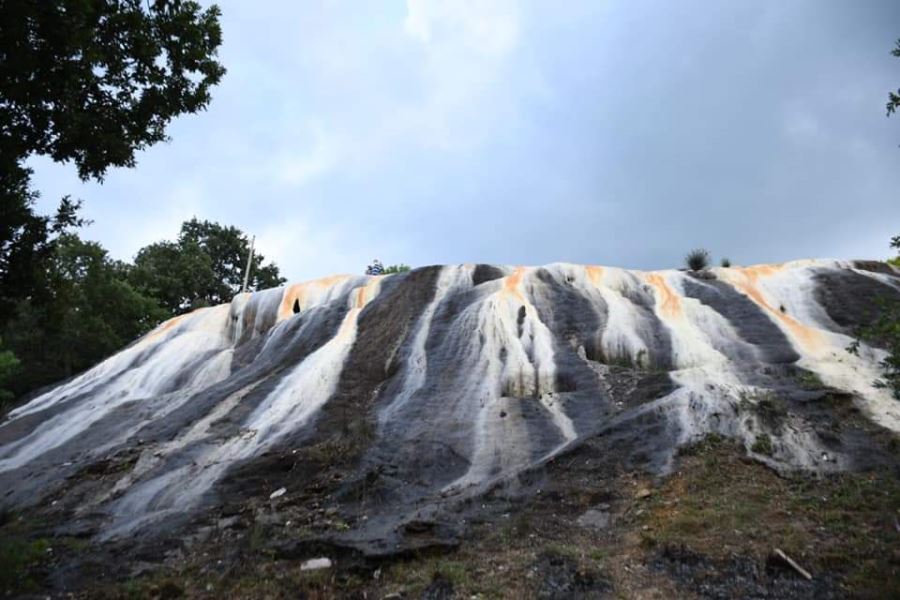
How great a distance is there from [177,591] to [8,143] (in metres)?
7.07

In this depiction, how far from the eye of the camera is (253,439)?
13492mm

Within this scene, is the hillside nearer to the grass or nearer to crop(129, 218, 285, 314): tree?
the grass

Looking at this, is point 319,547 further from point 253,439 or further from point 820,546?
point 820,546

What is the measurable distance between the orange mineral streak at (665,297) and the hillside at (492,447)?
18 centimetres

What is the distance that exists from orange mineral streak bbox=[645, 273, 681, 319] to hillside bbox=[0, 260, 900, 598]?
0.59ft

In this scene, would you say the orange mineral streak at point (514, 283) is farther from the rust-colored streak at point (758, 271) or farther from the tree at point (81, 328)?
the tree at point (81, 328)

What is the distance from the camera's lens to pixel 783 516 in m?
8.80

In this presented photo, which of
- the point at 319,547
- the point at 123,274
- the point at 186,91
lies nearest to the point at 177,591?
the point at 319,547

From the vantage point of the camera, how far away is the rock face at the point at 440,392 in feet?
37.2

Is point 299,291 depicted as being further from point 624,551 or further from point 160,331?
point 624,551

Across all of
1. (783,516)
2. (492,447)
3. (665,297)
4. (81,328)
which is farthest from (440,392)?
(81,328)

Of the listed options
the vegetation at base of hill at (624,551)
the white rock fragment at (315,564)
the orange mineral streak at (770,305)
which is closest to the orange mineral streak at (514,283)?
the orange mineral streak at (770,305)

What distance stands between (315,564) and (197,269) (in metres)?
39.4

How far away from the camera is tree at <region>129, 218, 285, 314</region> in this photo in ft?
135
